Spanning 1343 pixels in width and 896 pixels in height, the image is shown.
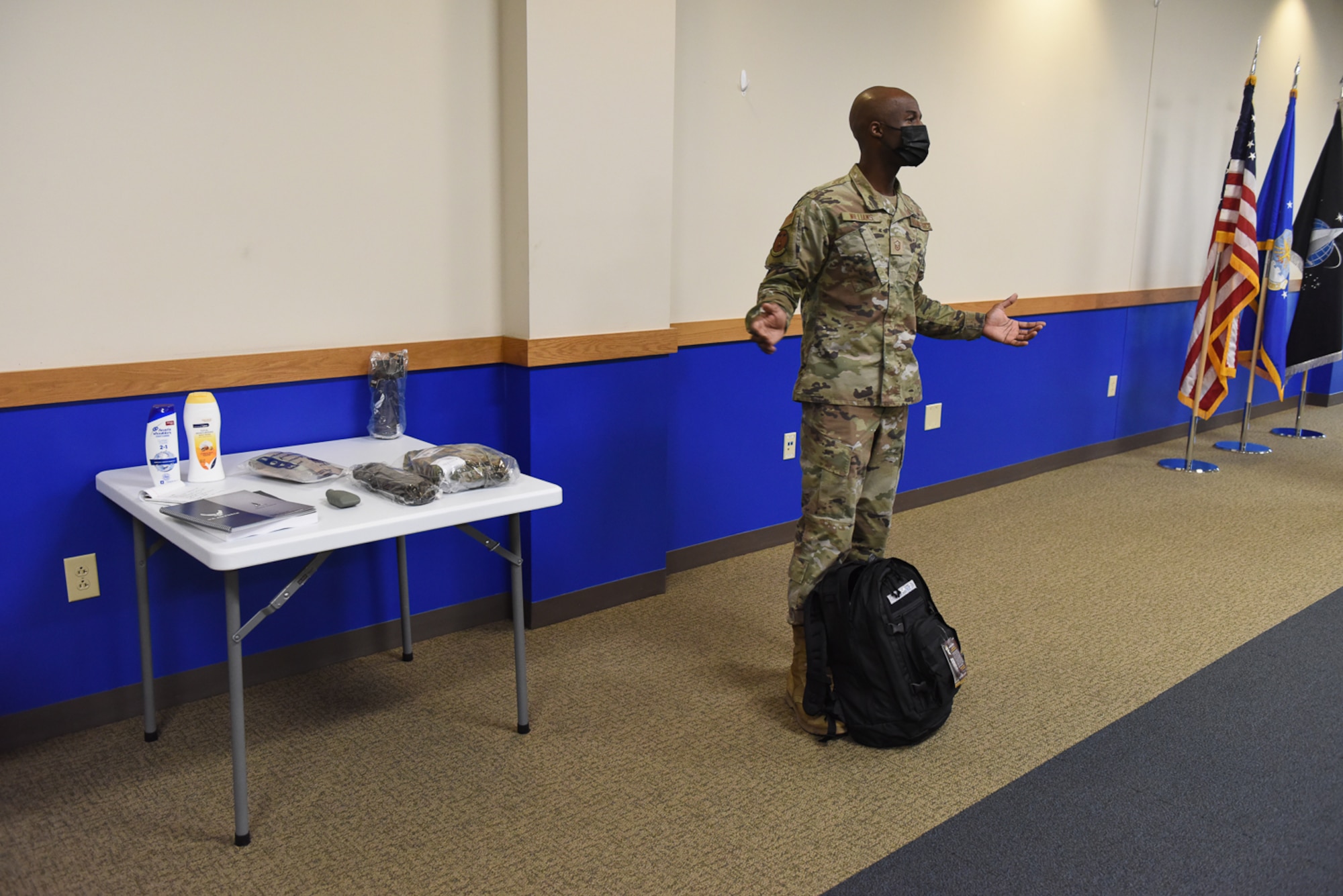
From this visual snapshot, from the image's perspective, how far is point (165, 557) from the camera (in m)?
2.34

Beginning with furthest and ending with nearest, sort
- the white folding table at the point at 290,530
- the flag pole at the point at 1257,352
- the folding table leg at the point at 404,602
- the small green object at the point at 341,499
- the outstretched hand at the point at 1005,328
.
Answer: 1. the flag pole at the point at 1257,352
2. the folding table leg at the point at 404,602
3. the outstretched hand at the point at 1005,328
4. the small green object at the point at 341,499
5. the white folding table at the point at 290,530

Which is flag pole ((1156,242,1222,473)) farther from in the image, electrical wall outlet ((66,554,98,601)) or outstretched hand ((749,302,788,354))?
electrical wall outlet ((66,554,98,601))

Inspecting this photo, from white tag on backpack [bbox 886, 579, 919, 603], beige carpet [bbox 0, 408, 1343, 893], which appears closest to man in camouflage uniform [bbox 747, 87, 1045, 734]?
white tag on backpack [bbox 886, 579, 919, 603]

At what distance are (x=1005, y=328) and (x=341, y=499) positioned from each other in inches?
64.9

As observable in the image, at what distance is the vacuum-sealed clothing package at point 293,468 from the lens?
6.98ft

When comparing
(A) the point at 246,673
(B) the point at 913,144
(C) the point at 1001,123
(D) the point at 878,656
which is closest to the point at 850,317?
(B) the point at 913,144

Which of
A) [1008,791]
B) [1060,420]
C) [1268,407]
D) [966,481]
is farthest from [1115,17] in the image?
[1008,791]

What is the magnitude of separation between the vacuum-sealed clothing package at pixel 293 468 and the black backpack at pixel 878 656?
1120 millimetres

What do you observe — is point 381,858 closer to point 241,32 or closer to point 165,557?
point 165,557

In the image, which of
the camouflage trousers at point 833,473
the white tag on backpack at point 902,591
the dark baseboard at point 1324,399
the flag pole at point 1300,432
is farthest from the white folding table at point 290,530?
the dark baseboard at point 1324,399

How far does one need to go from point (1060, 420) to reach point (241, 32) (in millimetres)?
4015

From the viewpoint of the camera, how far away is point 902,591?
2287 millimetres

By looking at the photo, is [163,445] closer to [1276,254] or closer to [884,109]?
[884,109]

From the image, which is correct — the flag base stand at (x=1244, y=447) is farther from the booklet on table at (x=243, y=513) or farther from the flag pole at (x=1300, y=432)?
the booklet on table at (x=243, y=513)
